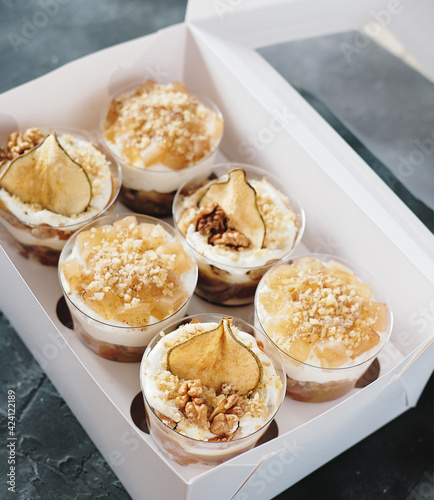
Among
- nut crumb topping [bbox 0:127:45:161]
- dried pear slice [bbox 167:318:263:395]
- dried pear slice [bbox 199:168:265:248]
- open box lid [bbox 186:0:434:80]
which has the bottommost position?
nut crumb topping [bbox 0:127:45:161]

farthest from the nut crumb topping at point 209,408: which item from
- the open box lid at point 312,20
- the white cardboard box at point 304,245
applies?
the open box lid at point 312,20

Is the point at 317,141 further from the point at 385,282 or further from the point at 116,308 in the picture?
the point at 116,308

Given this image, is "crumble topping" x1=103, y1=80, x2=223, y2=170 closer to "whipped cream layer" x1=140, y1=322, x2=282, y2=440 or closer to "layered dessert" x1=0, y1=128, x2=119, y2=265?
"layered dessert" x1=0, y1=128, x2=119, y2=265

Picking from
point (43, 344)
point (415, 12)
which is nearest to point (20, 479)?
point (43, 344)

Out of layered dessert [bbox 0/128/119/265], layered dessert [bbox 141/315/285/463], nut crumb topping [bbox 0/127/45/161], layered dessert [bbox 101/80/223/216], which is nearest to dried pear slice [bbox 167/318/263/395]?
layered dessert [bbox 141/315/285/463]

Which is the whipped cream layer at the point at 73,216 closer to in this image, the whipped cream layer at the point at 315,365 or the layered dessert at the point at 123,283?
the layered dessert at the point at 123,283
